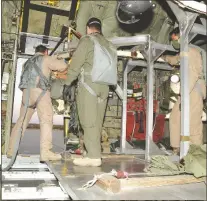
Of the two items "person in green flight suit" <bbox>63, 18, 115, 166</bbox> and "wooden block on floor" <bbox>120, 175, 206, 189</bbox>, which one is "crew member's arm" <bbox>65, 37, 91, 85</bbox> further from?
"wooden block on floor" <bbox>120, 175, 206, 189</bbox>

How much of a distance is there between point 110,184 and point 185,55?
234cm

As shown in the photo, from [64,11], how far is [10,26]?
1.64 metres

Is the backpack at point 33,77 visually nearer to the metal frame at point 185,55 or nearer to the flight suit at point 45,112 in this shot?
the flight suit at point 45,112

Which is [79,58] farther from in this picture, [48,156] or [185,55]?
[48,156]

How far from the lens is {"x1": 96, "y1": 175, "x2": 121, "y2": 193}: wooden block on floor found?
8.20 ft

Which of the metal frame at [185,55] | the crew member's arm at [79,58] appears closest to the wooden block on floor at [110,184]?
the metal frame at [185,55]

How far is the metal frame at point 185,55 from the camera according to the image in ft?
11.9

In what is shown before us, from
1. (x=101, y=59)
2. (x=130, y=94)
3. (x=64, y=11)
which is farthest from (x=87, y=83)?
(x=64, y=11)

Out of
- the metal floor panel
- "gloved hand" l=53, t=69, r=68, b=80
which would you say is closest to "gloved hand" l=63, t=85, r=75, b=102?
"gloved hand" l=53, t=69, r=68, b=80

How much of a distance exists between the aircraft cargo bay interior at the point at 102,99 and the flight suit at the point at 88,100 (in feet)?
0.05

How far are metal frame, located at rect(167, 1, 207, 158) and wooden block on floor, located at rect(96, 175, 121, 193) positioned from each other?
1.46 m

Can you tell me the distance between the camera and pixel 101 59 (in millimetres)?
4012

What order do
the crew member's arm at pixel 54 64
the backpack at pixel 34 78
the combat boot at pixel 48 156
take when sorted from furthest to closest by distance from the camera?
the crew member's arm at pixel 54 64 < the backpack at pixel 34 78 < the combat boot at pixel 48 156

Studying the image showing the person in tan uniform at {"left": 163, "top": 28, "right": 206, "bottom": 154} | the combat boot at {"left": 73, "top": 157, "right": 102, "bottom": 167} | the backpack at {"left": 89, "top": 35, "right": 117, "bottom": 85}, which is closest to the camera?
the combat boot at {"left": 73, "top": 157, "right": 102, "bottom": 167}
